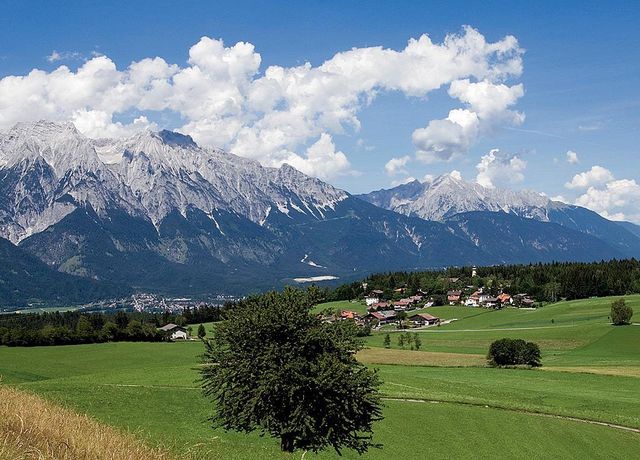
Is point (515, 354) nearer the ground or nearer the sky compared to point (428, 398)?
nearer the ground

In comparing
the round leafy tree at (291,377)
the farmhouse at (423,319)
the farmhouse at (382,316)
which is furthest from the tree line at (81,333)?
the farmhouse at (423,319)

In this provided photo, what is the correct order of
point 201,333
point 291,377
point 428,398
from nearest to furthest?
1. point 291,377
2. point 428,398
3. point 201,333

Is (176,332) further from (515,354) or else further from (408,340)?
(515,354)

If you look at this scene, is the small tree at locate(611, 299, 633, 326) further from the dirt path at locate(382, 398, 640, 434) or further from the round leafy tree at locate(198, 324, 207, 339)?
the dirt path at locate(382, 398, 640, 434)

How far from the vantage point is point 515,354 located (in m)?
96.8

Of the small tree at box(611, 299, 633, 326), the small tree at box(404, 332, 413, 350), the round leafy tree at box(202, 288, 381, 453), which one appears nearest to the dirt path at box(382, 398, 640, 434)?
the round leafy tree at box(202, 288, 381, 453)

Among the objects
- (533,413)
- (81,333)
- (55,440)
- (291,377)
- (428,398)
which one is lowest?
(533,413)

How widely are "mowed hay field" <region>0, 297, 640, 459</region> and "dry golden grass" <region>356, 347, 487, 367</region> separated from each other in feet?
1.11

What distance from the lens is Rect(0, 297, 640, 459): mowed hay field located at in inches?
1409

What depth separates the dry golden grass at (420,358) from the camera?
95.6 m

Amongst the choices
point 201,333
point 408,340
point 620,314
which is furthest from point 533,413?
point 620,314

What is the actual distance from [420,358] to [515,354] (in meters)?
15.8

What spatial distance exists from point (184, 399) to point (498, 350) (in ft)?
222

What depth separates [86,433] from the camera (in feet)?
33.8
